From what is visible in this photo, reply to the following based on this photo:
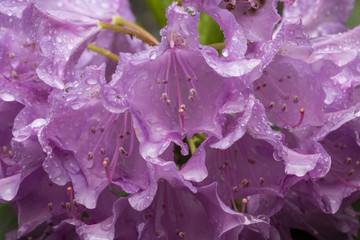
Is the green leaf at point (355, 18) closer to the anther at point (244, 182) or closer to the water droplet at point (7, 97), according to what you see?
the anther at point (244, 182)

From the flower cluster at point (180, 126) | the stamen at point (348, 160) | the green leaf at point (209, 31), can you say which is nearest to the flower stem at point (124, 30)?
the flower cluster at point (180, 126)

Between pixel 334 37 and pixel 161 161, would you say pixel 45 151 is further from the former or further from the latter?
pixel 334 37

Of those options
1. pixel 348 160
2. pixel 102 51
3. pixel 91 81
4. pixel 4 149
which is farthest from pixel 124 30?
pixel 348 160

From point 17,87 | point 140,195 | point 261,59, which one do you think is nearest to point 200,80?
point 261,59

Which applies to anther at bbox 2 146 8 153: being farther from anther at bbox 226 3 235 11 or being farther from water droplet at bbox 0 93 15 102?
anther at bbox 226 3 235 11

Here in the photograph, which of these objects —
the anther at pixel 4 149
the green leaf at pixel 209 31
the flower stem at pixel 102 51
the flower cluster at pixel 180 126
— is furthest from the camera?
the green leaf at pixel 209 31
